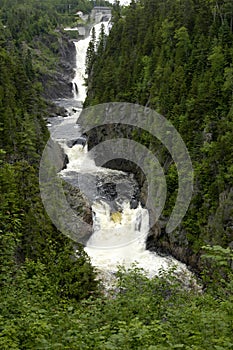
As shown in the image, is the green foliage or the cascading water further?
the cascading water

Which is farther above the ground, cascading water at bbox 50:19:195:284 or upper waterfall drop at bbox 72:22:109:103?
upper waterfall drop at bbox 72:22:109:103

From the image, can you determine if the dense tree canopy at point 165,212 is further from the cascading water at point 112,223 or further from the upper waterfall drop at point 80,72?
the upper waterfall drop at point 80,72

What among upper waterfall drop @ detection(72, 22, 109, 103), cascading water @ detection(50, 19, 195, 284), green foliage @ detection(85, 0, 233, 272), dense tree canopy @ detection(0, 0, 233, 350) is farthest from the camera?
upper waterfall drop @ detection(72, 22, 109, 103)

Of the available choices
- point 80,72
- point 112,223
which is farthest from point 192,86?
point 80,72

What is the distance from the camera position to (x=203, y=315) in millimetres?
7477

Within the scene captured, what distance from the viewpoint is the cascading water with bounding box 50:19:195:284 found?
86.8 feet

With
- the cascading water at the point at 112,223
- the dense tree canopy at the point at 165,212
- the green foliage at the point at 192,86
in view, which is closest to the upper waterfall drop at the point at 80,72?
the dense tree canopy at the point at 165,212

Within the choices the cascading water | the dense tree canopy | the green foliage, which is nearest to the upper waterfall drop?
the dense tree canopy

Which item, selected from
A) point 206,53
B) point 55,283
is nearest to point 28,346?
point 55,283

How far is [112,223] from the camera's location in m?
31.2

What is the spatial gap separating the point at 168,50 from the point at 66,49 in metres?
71.5

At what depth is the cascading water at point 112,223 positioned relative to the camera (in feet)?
86.8

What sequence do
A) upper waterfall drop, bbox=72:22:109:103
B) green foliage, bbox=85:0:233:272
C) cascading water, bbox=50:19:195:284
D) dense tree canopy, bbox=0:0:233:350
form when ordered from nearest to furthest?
dense tree canopy, bbox=0:0:233:350, green foliage, bbox=85:0:233:272, cascading water, bbox=50:19:195:284, upper waterfall drop, bbox=72:22:109:103

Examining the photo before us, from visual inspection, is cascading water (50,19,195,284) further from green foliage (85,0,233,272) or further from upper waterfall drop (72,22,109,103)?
upper waterfall drop (72,22,109,103)
